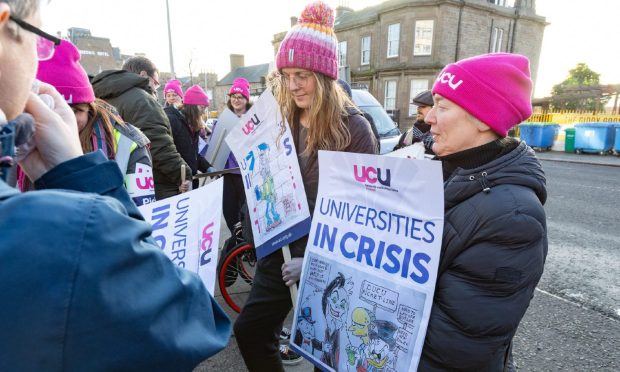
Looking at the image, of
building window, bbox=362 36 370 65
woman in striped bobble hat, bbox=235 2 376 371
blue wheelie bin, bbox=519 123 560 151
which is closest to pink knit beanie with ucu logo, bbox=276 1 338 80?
woman in striped bobble hat, bbox=235 2 376 371

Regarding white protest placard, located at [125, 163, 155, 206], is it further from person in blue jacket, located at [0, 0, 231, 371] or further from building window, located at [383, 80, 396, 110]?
building window, located at [383, 80, 396, 110]

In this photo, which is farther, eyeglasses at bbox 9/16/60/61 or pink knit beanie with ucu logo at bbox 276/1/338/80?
pink knit beanie with ucu logo at bbox 276/1/338/80

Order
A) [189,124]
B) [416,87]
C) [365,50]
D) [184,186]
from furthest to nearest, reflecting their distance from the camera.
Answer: [365,50]
[416,87]
[189,124]
[184,186]

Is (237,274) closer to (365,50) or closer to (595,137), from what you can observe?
(595,137)

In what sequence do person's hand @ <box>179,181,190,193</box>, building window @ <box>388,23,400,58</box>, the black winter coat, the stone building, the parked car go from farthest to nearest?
1. building window @ <box>388,23,400,58</box>
2. the stone building
3. the parked car
4. the black winter coat
5. person's hand @ <box>179,181,190,193</box>

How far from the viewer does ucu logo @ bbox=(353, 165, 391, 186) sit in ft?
4.98

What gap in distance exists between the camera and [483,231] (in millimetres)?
1252

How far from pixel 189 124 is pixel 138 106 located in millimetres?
1342

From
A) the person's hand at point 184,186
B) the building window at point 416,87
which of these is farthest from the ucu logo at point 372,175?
the building window at point 416,87

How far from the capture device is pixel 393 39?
24969mm

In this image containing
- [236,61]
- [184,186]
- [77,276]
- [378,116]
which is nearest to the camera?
[77,276]

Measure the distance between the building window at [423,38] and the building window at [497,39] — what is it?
5.09 m

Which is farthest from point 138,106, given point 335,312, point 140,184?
point 335,312

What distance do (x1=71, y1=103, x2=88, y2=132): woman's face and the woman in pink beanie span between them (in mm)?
1768
